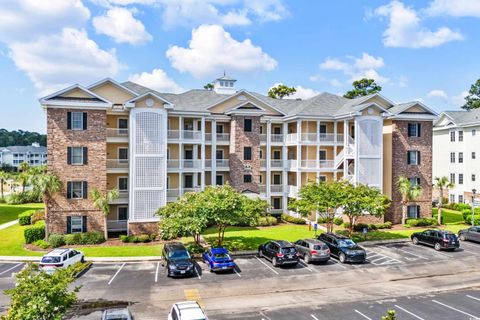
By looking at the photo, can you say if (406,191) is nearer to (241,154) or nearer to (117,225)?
(241,154)

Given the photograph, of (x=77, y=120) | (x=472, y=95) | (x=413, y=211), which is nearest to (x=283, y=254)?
(x=77, y=120)

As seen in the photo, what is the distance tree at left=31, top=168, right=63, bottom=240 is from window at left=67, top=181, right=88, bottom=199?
81 cm

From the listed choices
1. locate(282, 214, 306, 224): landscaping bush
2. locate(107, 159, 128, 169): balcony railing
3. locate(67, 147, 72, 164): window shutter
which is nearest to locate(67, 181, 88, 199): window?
locate(67, 147, 72, 164): window shutter

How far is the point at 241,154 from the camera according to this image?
4228 centimetres

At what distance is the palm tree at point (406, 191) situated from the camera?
4109 cm

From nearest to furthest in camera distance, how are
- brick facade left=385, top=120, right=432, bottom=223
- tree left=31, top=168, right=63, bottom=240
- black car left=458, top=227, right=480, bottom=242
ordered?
1. tree left=31, top=168, right=63, bottom=240
2. black car left=458, top=227, right=480, bottom=242
3. brick facade left=385, top=120, right=432, bottom=223

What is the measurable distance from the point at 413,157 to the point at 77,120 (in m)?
34.4

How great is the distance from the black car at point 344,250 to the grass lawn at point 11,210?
121 ft

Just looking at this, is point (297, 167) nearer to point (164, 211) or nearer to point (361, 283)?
point (164, 211)

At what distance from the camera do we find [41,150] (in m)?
154

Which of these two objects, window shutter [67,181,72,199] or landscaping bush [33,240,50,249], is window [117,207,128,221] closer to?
window shutter [67,181,72,199]

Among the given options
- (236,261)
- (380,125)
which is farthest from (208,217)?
(380,125)

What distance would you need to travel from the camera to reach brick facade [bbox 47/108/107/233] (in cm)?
3441

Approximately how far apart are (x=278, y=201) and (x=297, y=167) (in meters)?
5.25
